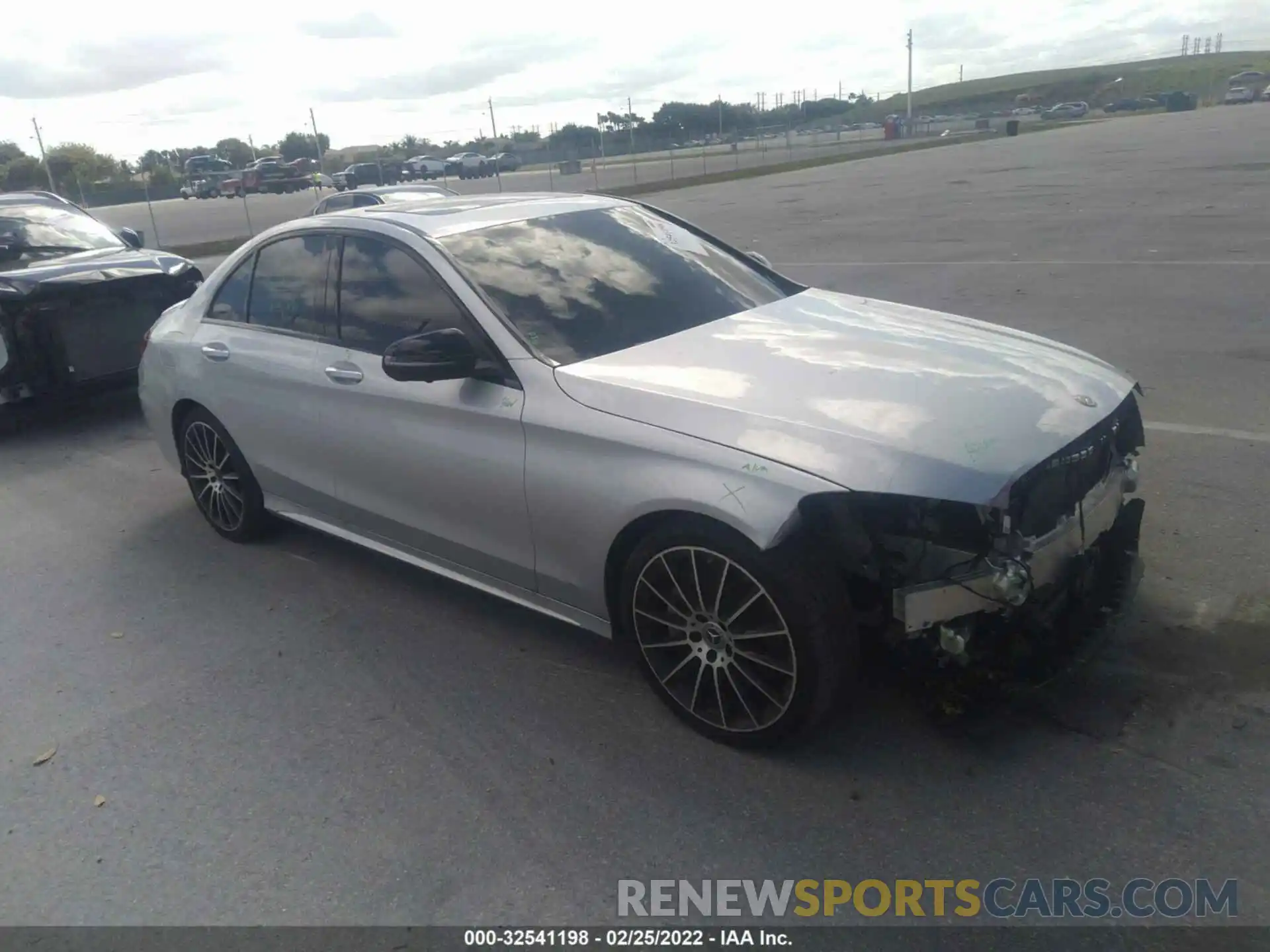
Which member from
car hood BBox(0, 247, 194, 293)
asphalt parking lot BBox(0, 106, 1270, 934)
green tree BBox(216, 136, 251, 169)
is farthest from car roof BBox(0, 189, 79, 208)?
green tree BBox(216, 136, 251, 169)

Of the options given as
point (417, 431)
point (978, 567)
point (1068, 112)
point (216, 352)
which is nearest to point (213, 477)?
point (216, 352)

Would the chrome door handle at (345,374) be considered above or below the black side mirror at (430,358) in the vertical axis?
below

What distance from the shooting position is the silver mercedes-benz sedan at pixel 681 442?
3082 millimetres

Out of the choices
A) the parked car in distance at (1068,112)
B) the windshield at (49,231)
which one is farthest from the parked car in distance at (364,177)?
the parked car in distance at (1068,112)

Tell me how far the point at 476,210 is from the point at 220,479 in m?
2.04

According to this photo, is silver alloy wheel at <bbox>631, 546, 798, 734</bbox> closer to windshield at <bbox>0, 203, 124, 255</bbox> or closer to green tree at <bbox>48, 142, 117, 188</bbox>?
windshield at <bbox>0, 203, 124, 255</bbox>

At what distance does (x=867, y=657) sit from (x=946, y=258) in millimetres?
11055

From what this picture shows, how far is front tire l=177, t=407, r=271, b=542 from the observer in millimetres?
5297

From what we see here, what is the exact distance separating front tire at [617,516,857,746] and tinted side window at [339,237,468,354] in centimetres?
133

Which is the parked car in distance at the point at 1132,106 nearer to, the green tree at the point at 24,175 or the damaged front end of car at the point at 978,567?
the green tree at the point at 24,175

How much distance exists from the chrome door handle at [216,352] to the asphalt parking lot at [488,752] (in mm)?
1025

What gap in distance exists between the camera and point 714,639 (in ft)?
11.0

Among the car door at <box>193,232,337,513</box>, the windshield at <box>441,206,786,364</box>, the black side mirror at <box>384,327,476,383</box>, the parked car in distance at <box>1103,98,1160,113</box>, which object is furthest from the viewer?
the parked car in distance at <box>1103,98,1160,113</box>

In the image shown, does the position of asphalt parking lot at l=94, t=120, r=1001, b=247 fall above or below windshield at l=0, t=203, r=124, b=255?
below
